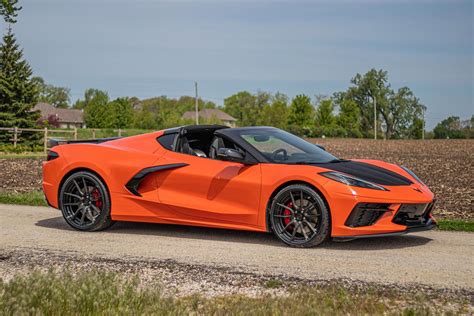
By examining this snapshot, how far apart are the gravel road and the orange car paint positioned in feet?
0.91

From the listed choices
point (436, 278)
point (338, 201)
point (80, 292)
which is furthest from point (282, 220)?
point (80, 292)

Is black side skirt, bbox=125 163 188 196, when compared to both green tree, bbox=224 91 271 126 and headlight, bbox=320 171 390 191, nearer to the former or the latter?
headlight, bbox=320 171 390 191

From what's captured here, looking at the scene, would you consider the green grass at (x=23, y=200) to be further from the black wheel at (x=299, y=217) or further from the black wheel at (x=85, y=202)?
the black wheel at (x=299, y=217)

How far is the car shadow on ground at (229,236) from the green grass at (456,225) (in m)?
1.04

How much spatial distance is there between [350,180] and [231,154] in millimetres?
1412

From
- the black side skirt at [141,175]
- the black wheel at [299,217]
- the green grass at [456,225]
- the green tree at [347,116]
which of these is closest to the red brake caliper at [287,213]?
the black wheel at [299,217]

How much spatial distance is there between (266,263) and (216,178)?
160cm

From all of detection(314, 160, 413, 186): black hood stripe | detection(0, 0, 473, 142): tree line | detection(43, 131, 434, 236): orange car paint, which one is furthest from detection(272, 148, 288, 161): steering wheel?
detection(0, 0, 473, 142): tree line

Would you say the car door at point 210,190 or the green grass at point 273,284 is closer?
the green grass at point 273,284

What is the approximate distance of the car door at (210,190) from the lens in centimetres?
769

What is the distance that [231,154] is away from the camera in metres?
7.71

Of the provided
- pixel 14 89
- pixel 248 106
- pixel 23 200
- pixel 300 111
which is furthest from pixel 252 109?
pixel 23 200

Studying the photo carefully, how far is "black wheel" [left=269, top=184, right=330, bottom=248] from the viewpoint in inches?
284

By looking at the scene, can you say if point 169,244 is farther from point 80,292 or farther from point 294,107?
point 294,107
